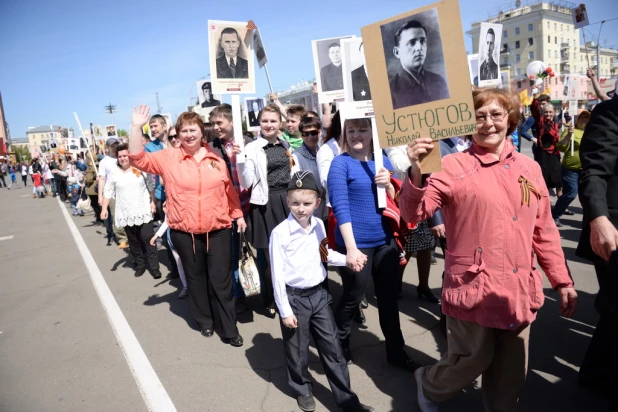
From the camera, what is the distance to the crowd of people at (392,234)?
2256mm

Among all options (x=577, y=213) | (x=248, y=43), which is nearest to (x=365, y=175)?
(x=248, y=43)

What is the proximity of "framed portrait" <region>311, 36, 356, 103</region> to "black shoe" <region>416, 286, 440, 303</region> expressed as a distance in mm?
2466

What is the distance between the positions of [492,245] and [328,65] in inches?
145

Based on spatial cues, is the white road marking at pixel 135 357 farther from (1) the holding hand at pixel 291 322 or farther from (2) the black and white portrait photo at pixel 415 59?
(2) the black and white portrait photo at pixel 415 59

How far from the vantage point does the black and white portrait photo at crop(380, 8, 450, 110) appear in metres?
2.08

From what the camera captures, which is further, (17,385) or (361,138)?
(17,385)

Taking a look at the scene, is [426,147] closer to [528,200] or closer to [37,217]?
[528,200]

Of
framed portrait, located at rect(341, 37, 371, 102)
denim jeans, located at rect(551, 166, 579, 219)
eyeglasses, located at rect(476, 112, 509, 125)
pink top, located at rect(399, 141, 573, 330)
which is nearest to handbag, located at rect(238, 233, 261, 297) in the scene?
framed portrait, located at rect(341, 37, 371, 102)

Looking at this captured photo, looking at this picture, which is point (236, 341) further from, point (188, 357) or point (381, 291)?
point (381, 291)

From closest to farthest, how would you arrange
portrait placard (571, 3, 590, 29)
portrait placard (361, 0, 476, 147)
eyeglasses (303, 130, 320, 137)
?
1. portrait placard (361, 0, 476, 147)
2. eyeglasses (303, 130, 320, 137)
3. portrait placard (571, 3, 590, 29)

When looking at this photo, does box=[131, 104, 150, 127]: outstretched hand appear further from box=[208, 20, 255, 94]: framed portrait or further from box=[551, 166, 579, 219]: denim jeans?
box=[551, 166, 579, 219]: denim jeans

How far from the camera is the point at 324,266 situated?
10.6 ft

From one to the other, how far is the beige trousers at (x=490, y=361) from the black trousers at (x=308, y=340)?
0.74 meters

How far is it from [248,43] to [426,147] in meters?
2.86
